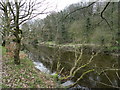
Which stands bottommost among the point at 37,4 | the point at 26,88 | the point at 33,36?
the point at 26,88

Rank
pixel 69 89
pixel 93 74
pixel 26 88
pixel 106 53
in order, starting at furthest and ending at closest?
pixel 106 53 < pixel 93 74 < pixel 69 89 < pixel 26 88

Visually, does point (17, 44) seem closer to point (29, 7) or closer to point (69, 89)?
point (29, 7)

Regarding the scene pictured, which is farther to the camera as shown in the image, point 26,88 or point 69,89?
point 69,89

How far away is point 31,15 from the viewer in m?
6.02

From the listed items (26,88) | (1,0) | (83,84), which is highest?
(1,0)

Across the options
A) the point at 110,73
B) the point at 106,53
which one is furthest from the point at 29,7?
the point at 106,53

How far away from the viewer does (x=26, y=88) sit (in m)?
3.81

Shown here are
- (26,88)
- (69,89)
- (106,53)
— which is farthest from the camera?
(106,53)

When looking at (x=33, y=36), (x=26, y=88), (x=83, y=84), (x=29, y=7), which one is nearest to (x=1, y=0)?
(x=29, y=7)

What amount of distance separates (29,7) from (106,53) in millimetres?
Answer: 14377

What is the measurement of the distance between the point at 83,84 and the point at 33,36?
4855 millimetres

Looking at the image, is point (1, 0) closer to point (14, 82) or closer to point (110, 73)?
point (14, 82)

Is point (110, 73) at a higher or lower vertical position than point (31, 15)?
lower

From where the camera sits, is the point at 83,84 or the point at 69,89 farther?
the point at 83,84
